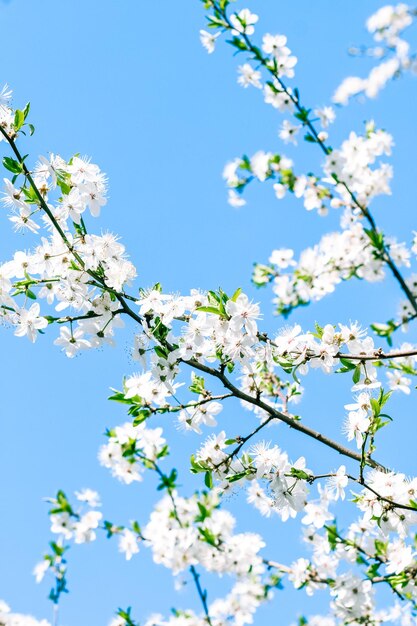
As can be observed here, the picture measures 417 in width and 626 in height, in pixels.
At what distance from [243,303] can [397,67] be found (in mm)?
3615

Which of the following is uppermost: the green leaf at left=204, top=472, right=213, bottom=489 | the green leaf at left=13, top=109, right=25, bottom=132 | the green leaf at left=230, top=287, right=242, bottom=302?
the green leaf at left=13, top=109, right=25, bottom=132

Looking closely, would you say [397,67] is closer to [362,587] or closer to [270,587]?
[362,587]

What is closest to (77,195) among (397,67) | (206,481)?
(206,481)

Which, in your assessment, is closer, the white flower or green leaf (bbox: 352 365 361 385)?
green leaf (bbox: 352 365 361 385)

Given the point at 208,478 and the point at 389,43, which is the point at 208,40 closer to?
the point at 389,43

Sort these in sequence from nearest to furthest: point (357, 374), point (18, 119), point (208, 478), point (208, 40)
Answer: point (18, 119) < point (357, 374) < point (208, 478) < point (208, 40)

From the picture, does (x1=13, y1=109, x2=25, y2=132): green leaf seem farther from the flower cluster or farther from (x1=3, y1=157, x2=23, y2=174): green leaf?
the flower cluster

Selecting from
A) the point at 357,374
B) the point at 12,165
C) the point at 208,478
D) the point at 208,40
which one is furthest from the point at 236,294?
the point at 208,40

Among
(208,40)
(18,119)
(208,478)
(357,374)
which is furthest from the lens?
(208,40)

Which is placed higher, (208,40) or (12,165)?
(208,40)

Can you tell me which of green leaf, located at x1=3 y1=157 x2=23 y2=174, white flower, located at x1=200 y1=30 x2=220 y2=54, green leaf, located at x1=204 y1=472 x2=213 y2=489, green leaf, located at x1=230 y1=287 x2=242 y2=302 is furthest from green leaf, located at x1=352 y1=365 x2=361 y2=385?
white flower, located at x1=200 y1=30 x2=220 y2=54

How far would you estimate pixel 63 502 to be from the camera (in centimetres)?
567

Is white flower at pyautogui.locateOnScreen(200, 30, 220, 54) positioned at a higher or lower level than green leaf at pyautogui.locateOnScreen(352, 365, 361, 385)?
higher

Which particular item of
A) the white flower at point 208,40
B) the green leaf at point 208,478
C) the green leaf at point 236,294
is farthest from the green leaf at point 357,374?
the white flower at point 208,40
